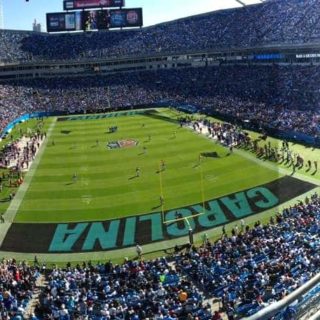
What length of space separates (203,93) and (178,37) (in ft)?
99.3

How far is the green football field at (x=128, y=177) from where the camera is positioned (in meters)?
37.7

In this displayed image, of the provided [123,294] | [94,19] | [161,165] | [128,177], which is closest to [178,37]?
[94,19]

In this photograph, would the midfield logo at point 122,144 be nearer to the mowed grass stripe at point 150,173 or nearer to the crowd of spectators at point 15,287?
the mowed grass stripe at point 150,173

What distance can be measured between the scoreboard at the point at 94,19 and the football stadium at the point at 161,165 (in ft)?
0.79

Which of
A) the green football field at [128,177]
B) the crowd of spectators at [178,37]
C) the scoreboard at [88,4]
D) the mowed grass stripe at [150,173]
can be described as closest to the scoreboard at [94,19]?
the scoreboard at [88,4]

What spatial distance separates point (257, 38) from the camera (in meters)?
93.5

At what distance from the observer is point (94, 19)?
11388 cm

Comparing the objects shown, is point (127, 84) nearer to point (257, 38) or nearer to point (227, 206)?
point (257, 38)

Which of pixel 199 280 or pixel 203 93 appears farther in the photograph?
pixel 203 93

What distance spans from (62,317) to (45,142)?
4561 centimetres

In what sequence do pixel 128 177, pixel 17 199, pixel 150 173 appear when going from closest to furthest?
pixel 17 199 < pixel 128 177 < pixel 150 173

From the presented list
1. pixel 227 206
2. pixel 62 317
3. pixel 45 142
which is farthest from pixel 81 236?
pixel 45 142

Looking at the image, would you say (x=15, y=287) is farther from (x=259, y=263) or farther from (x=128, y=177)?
(x=128, y=177)

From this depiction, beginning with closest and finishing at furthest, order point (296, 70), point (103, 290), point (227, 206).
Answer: point (103, 290)
point (227, 206)
point (296, 70)
